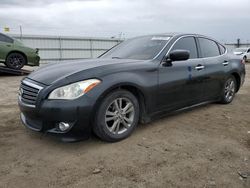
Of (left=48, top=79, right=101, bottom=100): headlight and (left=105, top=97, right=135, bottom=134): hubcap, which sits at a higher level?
(left=48, top=79, right=101, bottom=100): headlight

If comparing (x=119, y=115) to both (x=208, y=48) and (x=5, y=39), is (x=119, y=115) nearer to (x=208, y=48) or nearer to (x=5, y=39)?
(x=208, y=48)

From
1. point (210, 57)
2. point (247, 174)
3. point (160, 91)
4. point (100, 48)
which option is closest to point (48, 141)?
point (160, 91)

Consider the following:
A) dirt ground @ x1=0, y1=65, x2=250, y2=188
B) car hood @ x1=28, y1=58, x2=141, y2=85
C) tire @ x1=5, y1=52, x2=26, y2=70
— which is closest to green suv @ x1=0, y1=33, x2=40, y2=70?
tire @ x1=5, y1=52, x2=26, y2=70

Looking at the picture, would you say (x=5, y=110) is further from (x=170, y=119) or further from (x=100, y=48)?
(x=100, y=48)

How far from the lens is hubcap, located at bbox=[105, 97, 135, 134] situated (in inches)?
145

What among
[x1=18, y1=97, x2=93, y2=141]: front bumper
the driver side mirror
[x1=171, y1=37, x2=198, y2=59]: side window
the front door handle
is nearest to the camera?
[x1=18, y1=97, x2=93, y2=141]: front bumper

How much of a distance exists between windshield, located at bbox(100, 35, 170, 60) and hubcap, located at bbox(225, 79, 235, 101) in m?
2.06

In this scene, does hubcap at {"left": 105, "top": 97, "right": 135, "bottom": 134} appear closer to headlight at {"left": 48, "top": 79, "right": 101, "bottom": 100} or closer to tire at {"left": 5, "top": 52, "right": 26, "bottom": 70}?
headlight at {"left": 48, "top": 79, "right": 101, "bottom": 100}

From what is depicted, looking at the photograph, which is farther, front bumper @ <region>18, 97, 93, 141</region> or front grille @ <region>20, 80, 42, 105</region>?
front grille @ <region>20, 80, 42, 105</region>

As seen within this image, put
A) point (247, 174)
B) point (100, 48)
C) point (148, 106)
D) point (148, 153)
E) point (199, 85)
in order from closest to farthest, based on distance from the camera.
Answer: point (247, 174)
point (148, 153)
point (148, 106)
point (199, 85)
point (100, 48)

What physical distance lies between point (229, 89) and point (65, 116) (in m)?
4.01

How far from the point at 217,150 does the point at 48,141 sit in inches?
85.4

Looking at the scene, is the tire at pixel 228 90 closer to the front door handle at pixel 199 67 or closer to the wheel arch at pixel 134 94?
the front door handle at pixel 199 67

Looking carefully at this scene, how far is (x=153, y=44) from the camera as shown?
15.3 feet
